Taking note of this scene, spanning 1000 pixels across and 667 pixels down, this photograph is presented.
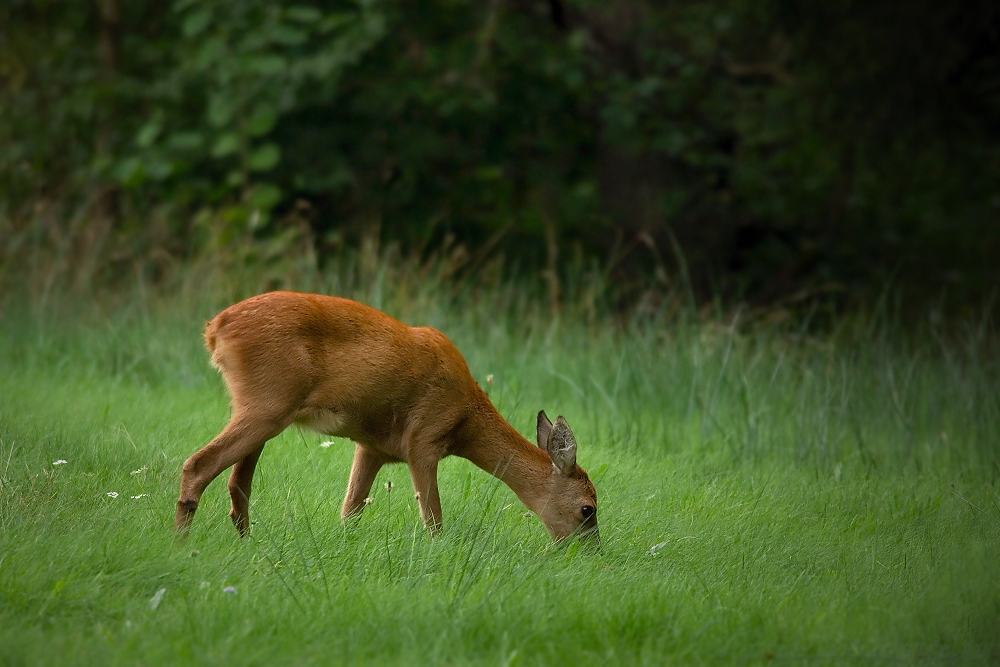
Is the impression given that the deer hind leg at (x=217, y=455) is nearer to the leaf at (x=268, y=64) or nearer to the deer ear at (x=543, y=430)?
the deer ear at (x=543, y=430)

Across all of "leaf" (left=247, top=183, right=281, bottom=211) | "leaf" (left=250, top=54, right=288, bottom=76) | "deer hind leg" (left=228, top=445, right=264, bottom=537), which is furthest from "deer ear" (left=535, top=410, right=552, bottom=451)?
"leaf" (left=250, top=54, right=288, bottom=76)

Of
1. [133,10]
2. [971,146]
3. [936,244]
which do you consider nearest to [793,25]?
[971,146]

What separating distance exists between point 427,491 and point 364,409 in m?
0.46

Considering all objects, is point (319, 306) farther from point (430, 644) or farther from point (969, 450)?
point (969, 450)

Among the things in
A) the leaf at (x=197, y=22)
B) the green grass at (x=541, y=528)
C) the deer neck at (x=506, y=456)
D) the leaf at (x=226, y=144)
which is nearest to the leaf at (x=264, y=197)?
the leaf at (x=226, y=144)

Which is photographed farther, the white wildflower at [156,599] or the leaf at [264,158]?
the leaf at [264,158]

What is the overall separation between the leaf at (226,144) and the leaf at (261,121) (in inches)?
7.0

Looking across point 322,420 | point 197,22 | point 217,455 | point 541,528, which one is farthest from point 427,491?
point 197,22

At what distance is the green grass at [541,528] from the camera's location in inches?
145

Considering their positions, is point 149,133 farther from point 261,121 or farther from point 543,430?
point 543,430

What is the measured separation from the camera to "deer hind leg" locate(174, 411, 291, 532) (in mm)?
4312

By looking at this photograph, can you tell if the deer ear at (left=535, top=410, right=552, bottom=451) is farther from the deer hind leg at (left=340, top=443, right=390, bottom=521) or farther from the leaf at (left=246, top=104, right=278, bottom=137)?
the leaf at (left=246, top=104, right=278, bottom=137)

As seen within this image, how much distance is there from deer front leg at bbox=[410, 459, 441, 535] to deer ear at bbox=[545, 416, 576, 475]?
0.54m

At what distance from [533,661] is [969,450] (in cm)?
492
